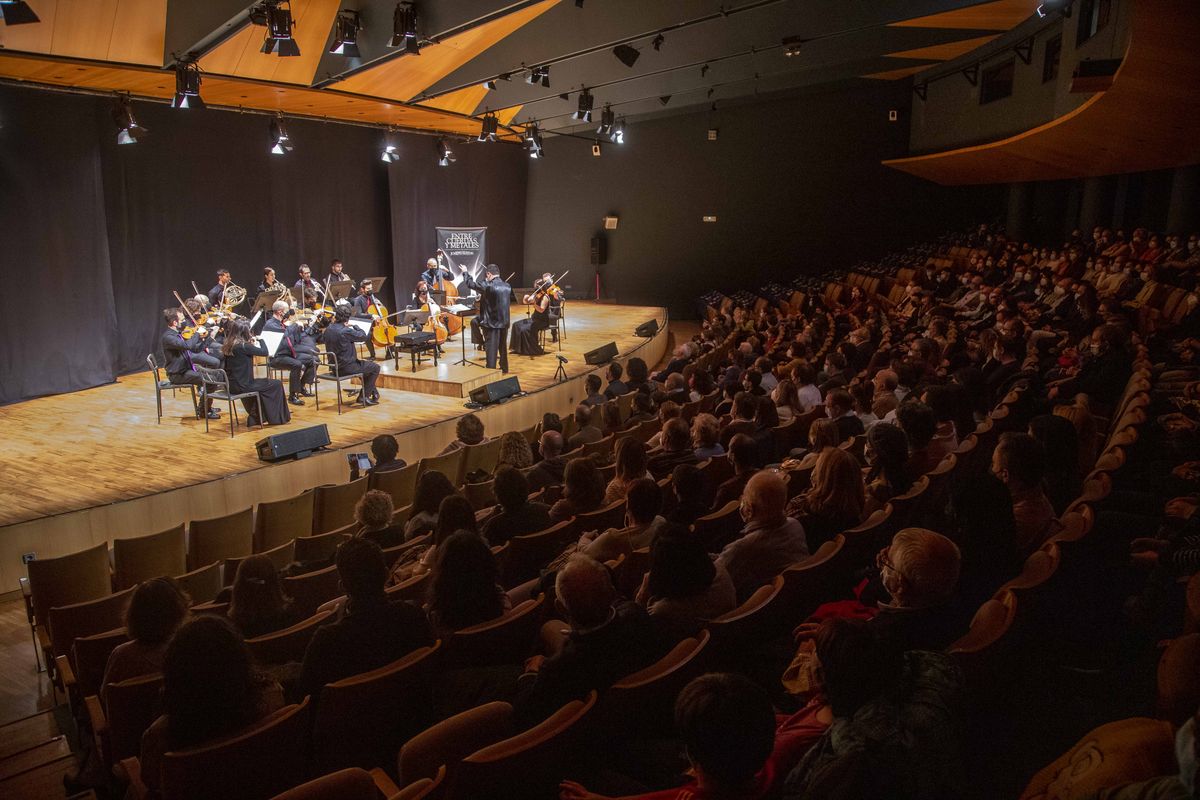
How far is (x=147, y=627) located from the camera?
253cm

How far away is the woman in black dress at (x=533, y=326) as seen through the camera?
37.6 ft

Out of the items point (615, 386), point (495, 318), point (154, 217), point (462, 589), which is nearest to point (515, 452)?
point (462, 589)

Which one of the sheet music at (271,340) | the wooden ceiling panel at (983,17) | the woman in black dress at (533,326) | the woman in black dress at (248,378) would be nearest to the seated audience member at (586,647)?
the woman in black dress at (248,378)

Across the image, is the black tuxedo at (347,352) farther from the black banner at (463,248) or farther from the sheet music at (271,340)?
the black banner at (463,248)

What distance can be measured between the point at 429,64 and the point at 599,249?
7.61 m

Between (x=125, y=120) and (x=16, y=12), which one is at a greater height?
(x=16, y=12)

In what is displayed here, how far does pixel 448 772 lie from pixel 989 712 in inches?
54.1

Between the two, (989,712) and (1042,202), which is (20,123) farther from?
(1042,202)

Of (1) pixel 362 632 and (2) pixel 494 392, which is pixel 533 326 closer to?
(2) pixel 494 392

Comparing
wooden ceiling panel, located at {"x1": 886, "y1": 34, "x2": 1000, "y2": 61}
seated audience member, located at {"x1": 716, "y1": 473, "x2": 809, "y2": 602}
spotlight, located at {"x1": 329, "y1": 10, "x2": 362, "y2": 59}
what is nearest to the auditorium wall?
wooden ceiling panel, located at {"x1": 886, "y1": 34, "x2": 1000, "y2": 61}

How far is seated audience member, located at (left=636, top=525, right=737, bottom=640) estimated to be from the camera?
2.35 meters

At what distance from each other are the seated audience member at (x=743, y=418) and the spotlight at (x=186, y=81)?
253 inches

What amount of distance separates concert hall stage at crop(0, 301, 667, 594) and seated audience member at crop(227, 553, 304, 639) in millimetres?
3092

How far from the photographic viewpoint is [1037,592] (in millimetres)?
2221
